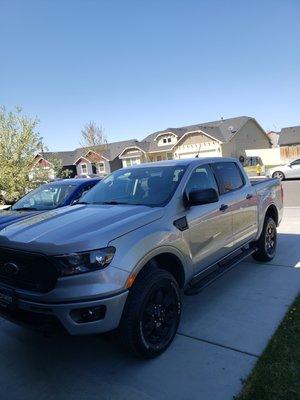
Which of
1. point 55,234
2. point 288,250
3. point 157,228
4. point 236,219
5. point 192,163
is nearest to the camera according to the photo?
point 55,234

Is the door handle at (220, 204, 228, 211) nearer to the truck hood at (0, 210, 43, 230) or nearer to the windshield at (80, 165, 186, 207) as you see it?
the windshield at (80, 165, 186, 207)

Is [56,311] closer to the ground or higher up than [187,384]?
higher up

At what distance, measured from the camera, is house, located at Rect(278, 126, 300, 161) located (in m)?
46.5

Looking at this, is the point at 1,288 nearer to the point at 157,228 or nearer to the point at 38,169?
the point at 157,228

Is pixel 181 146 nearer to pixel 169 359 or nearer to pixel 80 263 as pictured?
pixel 169 359

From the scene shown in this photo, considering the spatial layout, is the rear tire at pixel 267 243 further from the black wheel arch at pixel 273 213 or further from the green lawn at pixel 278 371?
the green lawn at pixel 278 371

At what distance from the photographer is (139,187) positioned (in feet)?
15.4

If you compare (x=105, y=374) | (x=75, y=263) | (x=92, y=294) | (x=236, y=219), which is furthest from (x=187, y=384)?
(x=236, y=219)

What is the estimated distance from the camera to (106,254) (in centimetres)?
321

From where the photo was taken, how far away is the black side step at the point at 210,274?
4211mm

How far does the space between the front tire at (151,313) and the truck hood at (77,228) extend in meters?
0.51

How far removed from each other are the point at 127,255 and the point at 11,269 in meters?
1.09

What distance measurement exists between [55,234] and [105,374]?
4.39 feet

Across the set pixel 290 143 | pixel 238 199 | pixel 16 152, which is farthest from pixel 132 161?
pixel 238 199
